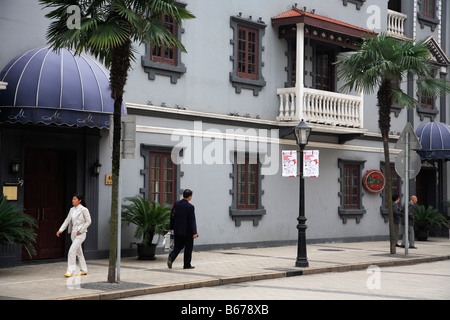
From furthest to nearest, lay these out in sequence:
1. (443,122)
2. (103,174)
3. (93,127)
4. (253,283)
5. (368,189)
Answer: (443,122), (368,189), (103,174), (93,127), (253,283)

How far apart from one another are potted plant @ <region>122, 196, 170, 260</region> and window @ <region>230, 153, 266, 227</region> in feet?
13.5

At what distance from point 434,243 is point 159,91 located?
43.4 ft

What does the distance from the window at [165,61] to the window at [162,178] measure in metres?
2.20

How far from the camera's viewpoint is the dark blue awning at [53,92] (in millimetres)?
15531

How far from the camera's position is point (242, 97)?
22.1 metres

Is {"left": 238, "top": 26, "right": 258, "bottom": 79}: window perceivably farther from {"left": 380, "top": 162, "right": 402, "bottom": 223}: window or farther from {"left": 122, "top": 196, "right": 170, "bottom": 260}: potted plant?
{"left": 380, "top": 162, "right": 402, "bottom": 223}: window

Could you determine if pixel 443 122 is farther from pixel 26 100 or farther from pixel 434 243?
pixel 26 100

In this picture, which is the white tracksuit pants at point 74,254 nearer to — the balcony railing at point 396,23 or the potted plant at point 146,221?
the potted plant at point 146,221

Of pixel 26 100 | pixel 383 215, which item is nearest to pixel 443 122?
pixel 383 215

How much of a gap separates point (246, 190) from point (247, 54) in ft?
14.1

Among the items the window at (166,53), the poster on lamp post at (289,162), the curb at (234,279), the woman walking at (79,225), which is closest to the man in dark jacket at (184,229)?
the curb at (234,279)

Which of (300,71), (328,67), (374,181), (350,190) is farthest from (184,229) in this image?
(374,181)

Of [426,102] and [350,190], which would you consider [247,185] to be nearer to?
[350,190]

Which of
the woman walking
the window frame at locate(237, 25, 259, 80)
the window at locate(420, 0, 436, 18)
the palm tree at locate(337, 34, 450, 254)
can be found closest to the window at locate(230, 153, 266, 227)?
the window frame at locate(237, 25, 259, 80)
